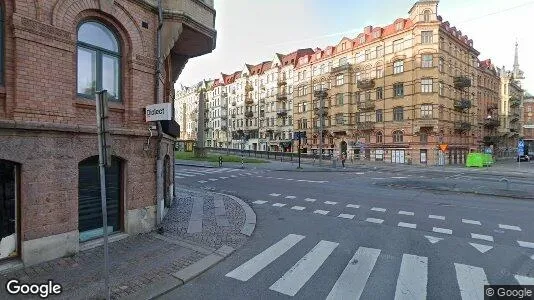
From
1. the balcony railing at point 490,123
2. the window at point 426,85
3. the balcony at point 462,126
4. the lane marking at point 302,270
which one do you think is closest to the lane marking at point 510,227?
the lane marking at point 302,270

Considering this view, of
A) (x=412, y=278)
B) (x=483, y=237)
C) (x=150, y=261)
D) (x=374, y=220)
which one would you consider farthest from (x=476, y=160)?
(x=150, y=261)

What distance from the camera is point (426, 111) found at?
41.7 m

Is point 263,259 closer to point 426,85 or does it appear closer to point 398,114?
point 426,85

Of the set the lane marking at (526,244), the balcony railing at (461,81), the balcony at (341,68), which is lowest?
the lane marking at (526,244)

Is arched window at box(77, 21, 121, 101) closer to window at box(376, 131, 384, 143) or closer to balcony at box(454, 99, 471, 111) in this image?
window at box(376, 131, 384, 143)

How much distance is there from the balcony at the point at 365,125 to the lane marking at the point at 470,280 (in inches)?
1696

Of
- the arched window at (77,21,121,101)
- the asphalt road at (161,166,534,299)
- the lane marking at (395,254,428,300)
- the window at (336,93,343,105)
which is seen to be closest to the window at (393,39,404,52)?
the window at (336,93,343,105)

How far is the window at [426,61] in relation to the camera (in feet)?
135

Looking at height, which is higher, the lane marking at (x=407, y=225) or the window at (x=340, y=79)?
the window at (x=340, y=79)

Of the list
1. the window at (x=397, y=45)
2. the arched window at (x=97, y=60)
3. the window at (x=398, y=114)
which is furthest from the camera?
the window at (x=398, y=114)

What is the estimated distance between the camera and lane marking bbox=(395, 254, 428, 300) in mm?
5051

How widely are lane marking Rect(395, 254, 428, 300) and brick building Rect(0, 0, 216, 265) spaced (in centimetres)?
611

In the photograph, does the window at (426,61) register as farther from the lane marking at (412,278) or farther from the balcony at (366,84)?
the lane marking at (412,278)

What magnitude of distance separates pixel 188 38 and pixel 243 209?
602cm
